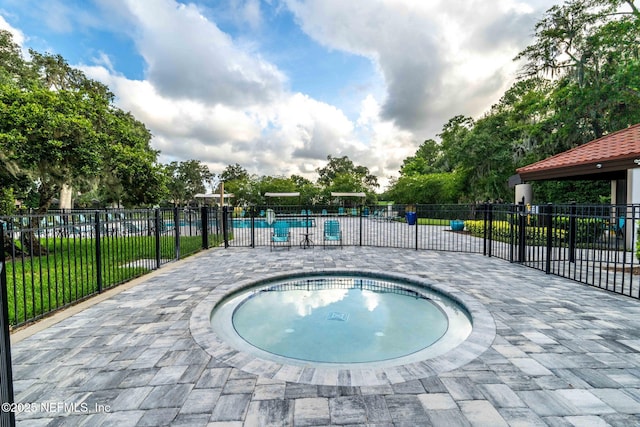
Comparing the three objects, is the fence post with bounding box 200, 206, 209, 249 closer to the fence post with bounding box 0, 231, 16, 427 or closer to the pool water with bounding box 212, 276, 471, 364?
the pool water with bounding box 212, 276, 471, 364

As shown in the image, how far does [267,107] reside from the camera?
48.0ft

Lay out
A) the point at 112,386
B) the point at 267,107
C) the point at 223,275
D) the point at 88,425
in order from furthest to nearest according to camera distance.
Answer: the point at 267,107
the point at 223,275
the point at 112,386
the point at 88,425

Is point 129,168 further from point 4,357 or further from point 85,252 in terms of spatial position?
point 4,357

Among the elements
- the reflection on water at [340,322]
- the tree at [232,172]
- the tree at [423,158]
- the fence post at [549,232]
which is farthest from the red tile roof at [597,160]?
the tree at [232,172]

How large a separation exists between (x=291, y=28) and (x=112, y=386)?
11.0 metres

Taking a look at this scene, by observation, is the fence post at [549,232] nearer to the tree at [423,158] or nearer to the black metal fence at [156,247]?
the black metal fence at [156,247]

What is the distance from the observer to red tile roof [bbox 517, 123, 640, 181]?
7.26 metres

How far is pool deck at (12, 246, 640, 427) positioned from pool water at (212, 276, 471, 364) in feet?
1.86

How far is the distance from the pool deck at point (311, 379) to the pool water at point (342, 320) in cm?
57

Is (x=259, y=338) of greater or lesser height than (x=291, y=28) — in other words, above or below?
below

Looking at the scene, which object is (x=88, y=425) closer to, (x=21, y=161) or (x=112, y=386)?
(x=112, y=386)

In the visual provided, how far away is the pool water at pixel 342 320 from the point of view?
127 inches

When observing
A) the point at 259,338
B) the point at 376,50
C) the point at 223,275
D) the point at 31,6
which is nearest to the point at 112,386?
the point at 259,338

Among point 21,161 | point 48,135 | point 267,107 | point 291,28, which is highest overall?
point 291,28
